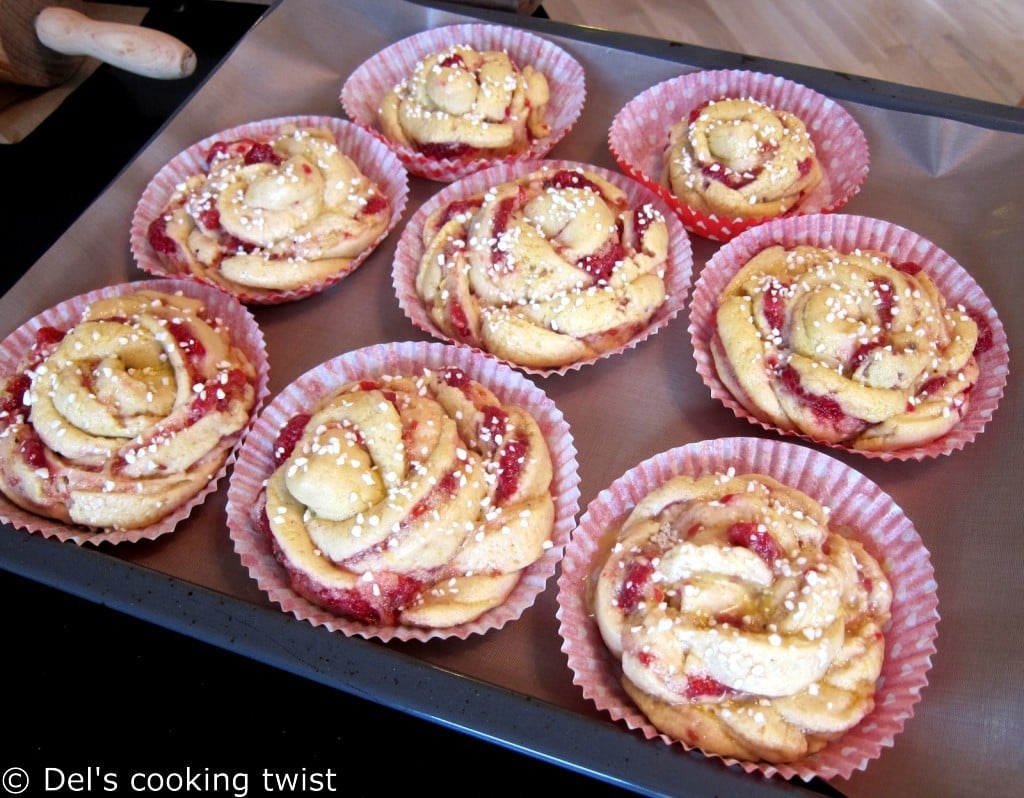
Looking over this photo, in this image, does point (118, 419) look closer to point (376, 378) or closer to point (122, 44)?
point (376, 378)

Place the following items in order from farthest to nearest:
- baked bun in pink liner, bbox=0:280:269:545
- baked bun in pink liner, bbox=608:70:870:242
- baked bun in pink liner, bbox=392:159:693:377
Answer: baked bun in pink liner, bbox=608:70:870:242 < baked bun in pink liner, bbox=392:159:693:377 < baked bun in pink liner, bbox=0:280:269:545

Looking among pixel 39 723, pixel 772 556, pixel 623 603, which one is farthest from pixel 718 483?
pixel 39 723

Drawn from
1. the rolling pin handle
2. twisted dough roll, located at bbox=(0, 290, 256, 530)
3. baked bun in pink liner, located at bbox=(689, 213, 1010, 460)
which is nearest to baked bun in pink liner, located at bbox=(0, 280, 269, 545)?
twisted dough roll, located at bbox=(0, 290, 256, 530)

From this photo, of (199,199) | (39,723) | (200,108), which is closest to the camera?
(39,723)

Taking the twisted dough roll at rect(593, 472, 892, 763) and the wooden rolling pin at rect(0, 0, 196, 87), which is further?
the wooden rolling pin at rect(0, 0, 196, 87)

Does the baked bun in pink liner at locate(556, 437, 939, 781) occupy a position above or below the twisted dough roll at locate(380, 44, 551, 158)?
below

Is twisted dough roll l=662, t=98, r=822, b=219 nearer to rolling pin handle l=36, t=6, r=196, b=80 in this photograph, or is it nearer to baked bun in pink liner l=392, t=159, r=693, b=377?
baked bun in pink liner l=392, t=159, r=693, b=377

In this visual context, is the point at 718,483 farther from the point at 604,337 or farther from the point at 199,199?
the point at 199,199
